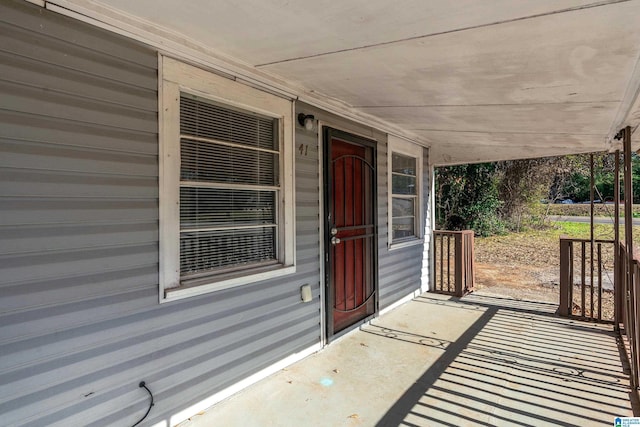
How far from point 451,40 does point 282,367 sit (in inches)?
102

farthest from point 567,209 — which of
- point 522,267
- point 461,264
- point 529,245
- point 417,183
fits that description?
point 417,183

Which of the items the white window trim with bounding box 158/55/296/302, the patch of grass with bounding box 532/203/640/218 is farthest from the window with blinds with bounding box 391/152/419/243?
the patch of grass with bounding box 532/203/640/218

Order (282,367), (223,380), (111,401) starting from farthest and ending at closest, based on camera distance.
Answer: (282,367) → (223,380) → (111,401)

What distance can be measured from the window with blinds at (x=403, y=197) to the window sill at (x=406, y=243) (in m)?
0.05

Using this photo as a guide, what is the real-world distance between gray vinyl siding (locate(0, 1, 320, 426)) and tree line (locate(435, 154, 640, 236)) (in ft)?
31.9

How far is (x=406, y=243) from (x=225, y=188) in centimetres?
315

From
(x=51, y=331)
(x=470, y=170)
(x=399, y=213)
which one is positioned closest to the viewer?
(x=51, y=331)

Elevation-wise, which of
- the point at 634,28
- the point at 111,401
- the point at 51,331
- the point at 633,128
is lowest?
the point at 111,401

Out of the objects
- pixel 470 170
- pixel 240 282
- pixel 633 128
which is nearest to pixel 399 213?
pixel 633 128

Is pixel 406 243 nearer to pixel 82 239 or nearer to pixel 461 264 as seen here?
pixel 461 264

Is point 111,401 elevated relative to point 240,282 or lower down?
lower down

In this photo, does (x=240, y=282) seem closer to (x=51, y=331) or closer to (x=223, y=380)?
(x=223, y=380)

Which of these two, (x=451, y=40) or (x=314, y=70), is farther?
(x=314, y=70)

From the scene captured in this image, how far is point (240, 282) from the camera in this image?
8.55 ft
